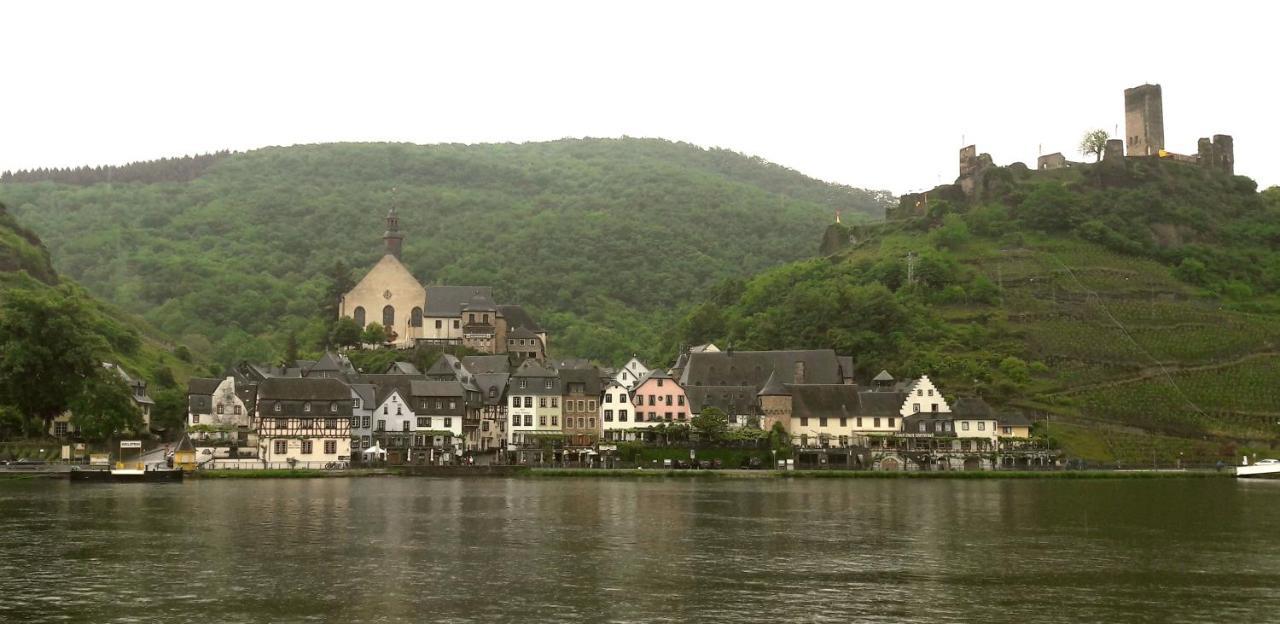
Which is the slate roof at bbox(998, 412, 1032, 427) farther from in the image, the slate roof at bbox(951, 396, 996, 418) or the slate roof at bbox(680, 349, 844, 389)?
the slate roof at bbox(680, 349, 844, 389)

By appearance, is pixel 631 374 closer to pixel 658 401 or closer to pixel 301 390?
pixel 658 401

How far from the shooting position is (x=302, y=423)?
92.5 meters

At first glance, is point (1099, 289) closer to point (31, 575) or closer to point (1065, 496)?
point (1065, 496)

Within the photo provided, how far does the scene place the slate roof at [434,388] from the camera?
101 meters

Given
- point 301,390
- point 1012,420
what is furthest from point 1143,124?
point 301,390

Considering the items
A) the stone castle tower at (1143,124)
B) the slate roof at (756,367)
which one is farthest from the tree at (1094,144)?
the slate roof at (756,367)

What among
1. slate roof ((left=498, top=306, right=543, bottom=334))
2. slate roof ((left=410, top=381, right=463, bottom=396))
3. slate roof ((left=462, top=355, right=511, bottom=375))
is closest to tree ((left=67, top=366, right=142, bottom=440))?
slate roof ((left=410, top=381, right=463, bottom=396))

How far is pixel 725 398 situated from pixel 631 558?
206 ft

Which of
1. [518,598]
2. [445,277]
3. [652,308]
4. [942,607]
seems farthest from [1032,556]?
[445,277]

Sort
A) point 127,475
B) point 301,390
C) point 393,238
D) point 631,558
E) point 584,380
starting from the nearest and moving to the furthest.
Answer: point 631,558 → point 127,475 → point 301,390 → point 584,380 → point 393,238

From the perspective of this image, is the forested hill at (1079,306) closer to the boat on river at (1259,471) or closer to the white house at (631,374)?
the boat on river at (1259,471)

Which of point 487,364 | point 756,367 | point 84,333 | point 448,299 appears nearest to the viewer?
point 84,333

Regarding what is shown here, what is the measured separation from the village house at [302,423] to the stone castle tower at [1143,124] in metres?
116

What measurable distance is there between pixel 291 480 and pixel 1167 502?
52.3 m
